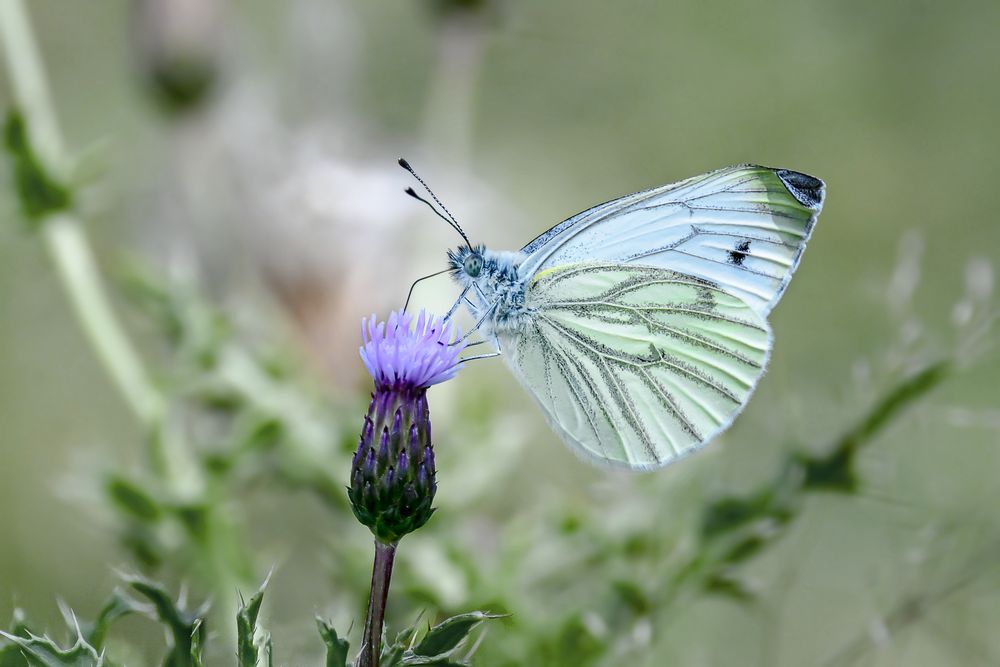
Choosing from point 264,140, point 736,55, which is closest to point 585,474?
point 264,140

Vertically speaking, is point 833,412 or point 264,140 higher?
point 264,140

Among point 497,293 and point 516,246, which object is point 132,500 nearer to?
point 497,293

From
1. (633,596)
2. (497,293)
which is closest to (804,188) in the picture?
(497,293)

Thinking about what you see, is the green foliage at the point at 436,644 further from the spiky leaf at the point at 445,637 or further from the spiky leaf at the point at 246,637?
the spiky leaf at the point at 246,637

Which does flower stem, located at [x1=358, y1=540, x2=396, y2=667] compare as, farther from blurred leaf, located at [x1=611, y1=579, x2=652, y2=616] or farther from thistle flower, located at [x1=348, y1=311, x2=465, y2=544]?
blurred leaf, located at [x1=611, y1=579, x2=652, y2=616]

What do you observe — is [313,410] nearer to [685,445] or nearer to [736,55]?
[685,445]
